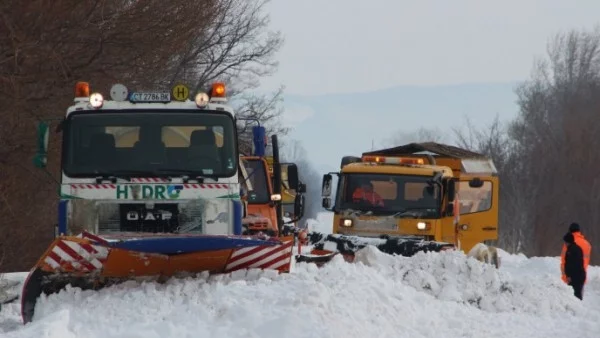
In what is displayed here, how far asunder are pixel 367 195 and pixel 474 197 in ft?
17.4

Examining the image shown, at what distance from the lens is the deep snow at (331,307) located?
998 cm

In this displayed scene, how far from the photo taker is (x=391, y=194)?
20.5 m

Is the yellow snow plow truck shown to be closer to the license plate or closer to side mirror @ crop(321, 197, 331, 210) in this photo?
side mirror @ crop(321, 197, 331, 210)

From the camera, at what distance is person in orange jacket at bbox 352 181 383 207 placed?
20.6 m

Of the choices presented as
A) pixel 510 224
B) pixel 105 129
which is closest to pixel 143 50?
pixel 105 129

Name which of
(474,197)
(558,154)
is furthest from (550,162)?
(474,197)

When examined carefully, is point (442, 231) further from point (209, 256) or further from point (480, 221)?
point (209, 256)

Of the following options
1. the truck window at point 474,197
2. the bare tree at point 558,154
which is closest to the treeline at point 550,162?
the bare tree at point 558,154

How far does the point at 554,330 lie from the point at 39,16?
8.64 m

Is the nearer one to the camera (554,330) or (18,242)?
(554,330)

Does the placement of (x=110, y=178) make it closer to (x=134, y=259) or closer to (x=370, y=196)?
(x=134, y=259)

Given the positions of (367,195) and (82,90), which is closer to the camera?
(82,90)

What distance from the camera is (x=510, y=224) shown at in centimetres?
7375

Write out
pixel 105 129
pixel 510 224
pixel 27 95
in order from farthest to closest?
pixel 510 224
pixel 27 95
pixel 105 129
